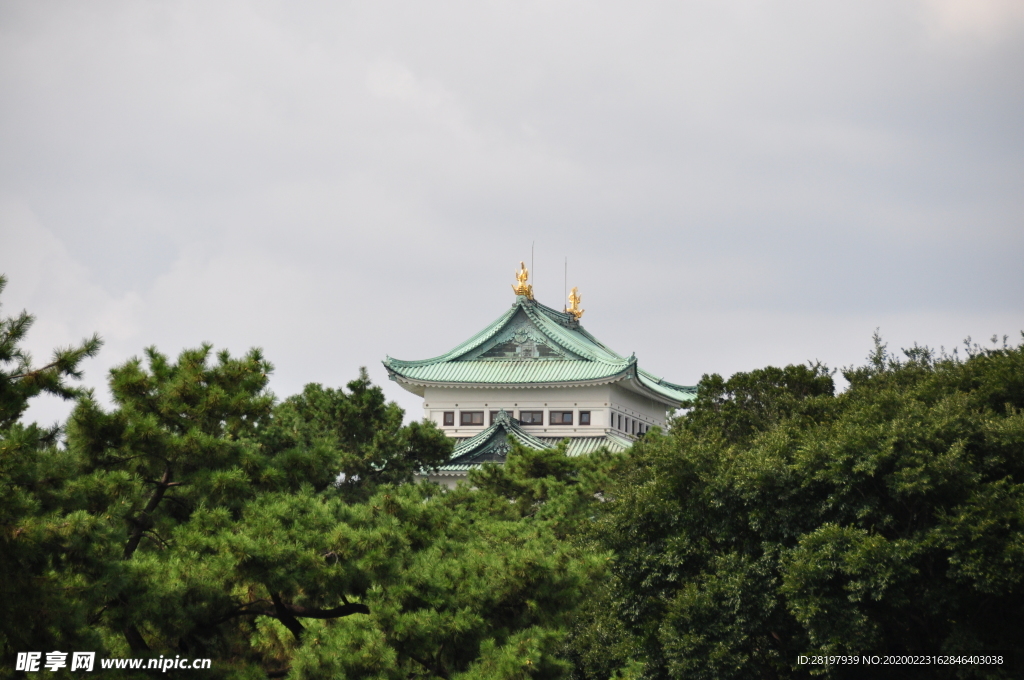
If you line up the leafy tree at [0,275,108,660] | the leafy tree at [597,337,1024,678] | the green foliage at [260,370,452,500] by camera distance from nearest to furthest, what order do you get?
the leafy tree at [0,275,108,660] → the leafy tree at [597,337,1024,678] → the green foliage at [260,370,452,500]

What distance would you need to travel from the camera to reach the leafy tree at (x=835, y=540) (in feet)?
46.9

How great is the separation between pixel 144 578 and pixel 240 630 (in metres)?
3.18

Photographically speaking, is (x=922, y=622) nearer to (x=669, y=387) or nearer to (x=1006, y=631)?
(x=1006, y=631)

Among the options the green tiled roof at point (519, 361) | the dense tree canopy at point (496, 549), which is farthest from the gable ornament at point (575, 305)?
the dense tree canopy at point (496, 549)

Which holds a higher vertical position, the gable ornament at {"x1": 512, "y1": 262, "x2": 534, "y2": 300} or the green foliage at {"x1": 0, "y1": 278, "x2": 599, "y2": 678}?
the gable ornament at {"x1": 512, "y1": 262, "x2": 534, "y2": 300}

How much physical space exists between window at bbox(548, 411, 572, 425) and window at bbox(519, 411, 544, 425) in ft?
1.16

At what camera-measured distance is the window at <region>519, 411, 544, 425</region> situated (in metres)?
43.2

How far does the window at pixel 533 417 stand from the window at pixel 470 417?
1563 millimetres

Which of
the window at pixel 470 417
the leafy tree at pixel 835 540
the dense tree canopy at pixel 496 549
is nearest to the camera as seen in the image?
the dense tree canopy at pixel 496 549

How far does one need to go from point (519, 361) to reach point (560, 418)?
2799 millimetres

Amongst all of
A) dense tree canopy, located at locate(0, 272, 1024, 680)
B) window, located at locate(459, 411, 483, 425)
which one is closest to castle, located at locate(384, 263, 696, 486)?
window, located at locate(459, 411, 483, 425)

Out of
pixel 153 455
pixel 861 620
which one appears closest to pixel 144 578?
pixel 153 455

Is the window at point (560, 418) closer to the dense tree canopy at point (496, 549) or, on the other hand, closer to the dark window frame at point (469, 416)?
the dark window frame at point (469, 416)

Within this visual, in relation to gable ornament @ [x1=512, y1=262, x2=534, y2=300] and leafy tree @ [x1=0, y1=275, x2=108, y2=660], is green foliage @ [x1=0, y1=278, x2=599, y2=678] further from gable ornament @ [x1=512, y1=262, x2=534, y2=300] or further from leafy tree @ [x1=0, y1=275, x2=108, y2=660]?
gable ornament @ [x1=512, y1=262, x2=534, y2=300]
